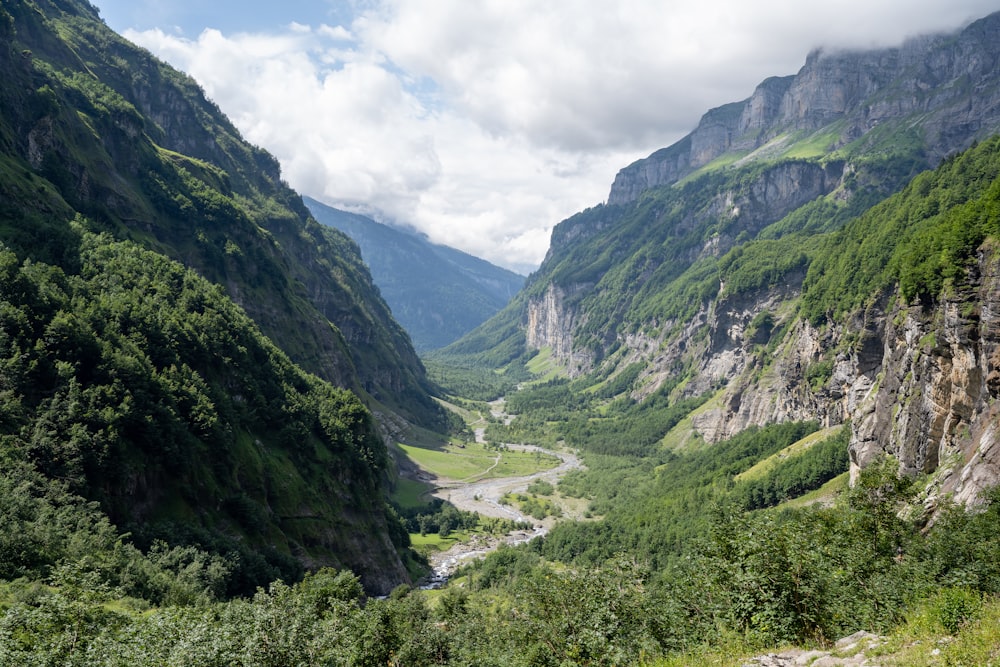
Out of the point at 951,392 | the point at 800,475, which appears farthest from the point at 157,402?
the point at 800,475

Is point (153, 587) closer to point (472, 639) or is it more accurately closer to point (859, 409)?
point (472, 639)

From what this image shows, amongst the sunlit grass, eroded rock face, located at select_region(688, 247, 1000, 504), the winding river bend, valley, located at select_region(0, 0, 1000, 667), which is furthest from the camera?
the sunlit grass

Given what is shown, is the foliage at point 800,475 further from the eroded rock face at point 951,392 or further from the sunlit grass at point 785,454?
the eroded rock face at point 951,392

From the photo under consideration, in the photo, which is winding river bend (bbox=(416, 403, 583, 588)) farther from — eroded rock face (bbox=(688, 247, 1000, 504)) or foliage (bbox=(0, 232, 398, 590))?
eroded rock face (bbox=(688, 247, 1000, 504))

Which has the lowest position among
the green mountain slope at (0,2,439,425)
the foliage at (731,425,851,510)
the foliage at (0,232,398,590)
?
the foliage at (731,425,851,510)

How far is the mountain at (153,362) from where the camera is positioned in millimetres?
61844

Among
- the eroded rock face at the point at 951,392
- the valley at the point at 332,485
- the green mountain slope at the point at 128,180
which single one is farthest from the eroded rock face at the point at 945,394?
the green mountain slope at the point at 128,180

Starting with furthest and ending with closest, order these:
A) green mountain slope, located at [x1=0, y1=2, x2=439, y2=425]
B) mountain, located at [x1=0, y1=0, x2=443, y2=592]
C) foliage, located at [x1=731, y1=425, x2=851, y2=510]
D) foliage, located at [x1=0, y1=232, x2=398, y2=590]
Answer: foliage, located at [x1=731, y1=425, x2=851, y2=510] → green mountain slope, located at [x1=0, y1=2, x2=439, y2=425] → mountain, located at [x1=0, y1=0, x2=443, y2=592] → foliage, located at [x1=0, y1=232, x2=398, y2=590]

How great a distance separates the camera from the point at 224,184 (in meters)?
192

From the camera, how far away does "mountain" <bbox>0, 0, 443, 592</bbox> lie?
6184cm

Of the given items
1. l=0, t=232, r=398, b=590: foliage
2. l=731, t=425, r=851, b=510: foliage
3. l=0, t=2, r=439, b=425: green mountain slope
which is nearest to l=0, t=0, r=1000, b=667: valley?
l=0, t=232, r=398, b=590: foliage

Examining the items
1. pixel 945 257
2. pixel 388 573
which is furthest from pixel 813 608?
pixel 388 573

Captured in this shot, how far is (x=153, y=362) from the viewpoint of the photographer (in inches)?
3172

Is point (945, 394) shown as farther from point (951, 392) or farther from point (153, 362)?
point (153, 362)
